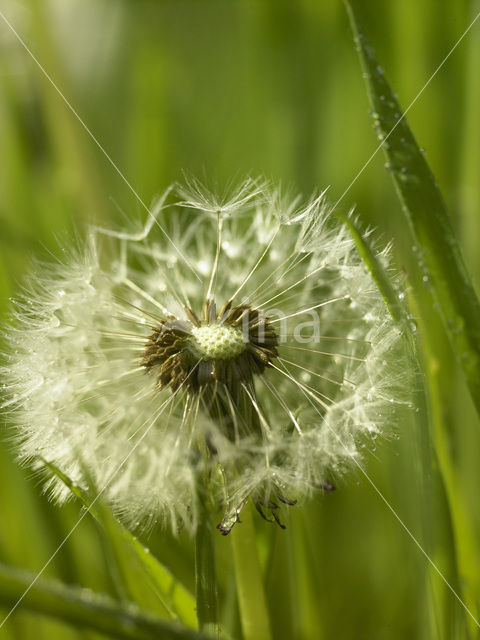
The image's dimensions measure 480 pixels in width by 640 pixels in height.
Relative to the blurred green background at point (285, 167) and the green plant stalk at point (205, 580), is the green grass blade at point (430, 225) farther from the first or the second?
the green plant stalk at point (205, 580)

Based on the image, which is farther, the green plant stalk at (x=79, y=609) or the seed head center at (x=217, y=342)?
the seed head center at (x=217, y=342)

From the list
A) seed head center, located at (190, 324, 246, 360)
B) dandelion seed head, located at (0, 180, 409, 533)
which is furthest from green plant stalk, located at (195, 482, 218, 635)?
seed head center, located at (190, 324, 246, 360)

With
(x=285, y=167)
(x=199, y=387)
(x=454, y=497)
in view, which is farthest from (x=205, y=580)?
(x=285, y=167)

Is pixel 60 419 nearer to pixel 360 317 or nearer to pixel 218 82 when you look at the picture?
pixel 360 317

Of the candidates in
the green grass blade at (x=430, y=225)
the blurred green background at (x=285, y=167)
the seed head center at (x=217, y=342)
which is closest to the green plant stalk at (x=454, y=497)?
the blurred green background at (x=285, y=167)

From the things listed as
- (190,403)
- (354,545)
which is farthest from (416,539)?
(354,545)

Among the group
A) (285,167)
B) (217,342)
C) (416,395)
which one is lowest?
(416,395)

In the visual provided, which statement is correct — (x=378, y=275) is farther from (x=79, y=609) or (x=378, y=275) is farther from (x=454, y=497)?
(x=79, y=609)

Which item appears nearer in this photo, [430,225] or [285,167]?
[430,225]
